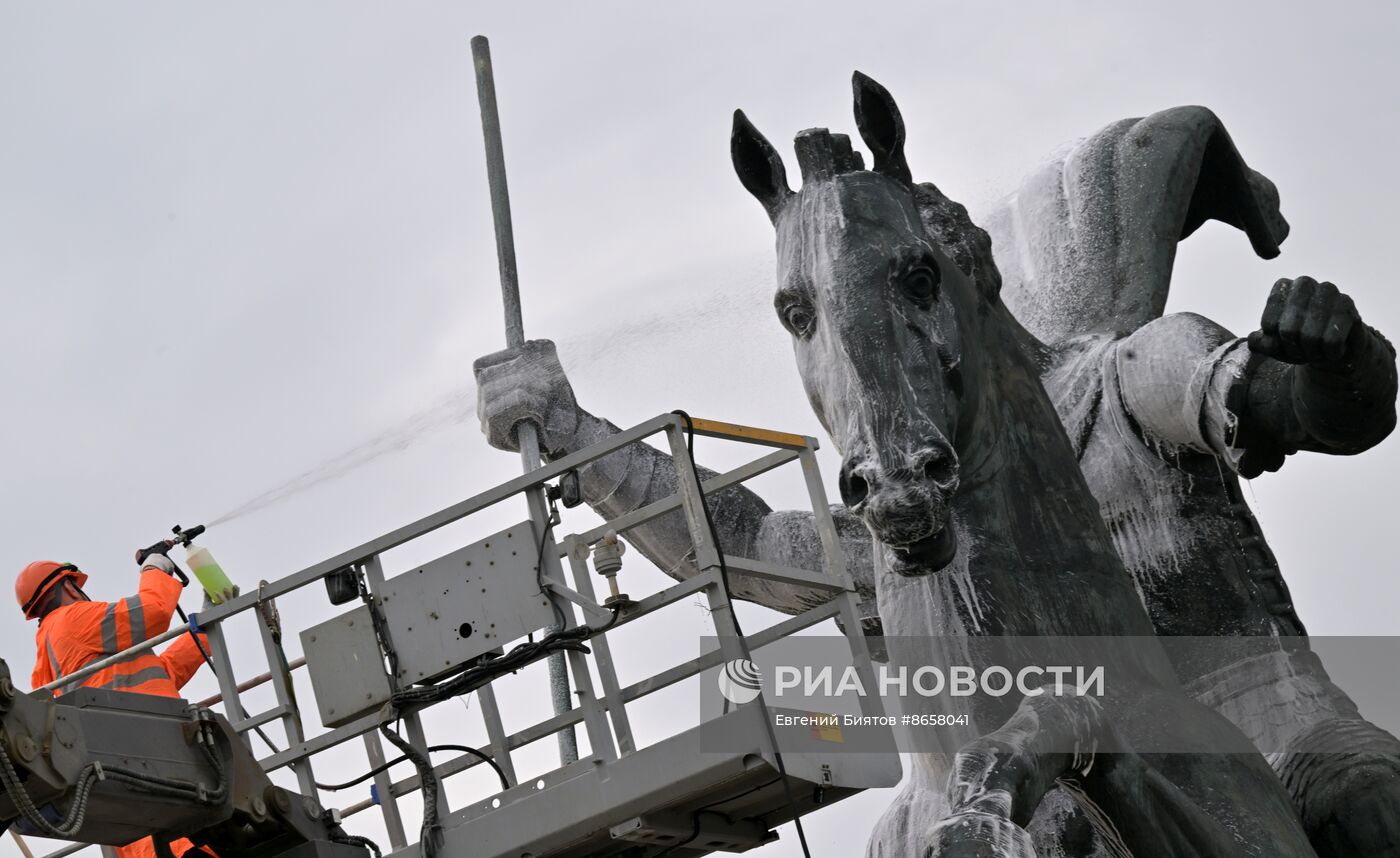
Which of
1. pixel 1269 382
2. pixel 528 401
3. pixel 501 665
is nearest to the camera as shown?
pixel 1269 382

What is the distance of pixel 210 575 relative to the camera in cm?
1120

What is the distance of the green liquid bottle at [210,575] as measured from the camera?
11.2m

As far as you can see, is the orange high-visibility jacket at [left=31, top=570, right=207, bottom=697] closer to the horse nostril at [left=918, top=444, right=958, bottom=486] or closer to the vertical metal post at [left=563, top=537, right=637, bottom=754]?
the vertical metal post at [left=563, top=537, right=637, bottom=754]

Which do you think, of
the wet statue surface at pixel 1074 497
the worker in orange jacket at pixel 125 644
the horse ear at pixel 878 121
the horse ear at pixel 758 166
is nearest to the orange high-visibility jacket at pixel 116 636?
the worker in orange jacket at pixel 125 644

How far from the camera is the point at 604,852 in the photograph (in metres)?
9.66

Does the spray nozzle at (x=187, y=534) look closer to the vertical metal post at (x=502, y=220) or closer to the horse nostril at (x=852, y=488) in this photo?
the vertical metal post at (x=502, y=220)

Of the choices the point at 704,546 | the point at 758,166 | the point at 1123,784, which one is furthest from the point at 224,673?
the point at 1123,784

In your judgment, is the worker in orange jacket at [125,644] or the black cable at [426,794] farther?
the worker in orange jacket at [125,644]

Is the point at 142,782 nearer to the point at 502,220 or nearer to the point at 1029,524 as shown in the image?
the point at 1029,524

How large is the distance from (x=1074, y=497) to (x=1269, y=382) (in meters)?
1.12

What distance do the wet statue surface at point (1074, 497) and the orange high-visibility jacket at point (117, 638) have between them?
3546 millimetres

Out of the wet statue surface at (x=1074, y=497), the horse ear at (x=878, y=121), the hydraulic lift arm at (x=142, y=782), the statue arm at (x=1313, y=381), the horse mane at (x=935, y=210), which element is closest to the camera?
the wet statue surface at (x=1074, y=497)

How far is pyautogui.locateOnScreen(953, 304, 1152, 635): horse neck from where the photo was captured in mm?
7910

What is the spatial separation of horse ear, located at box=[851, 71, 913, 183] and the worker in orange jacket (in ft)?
14.1
